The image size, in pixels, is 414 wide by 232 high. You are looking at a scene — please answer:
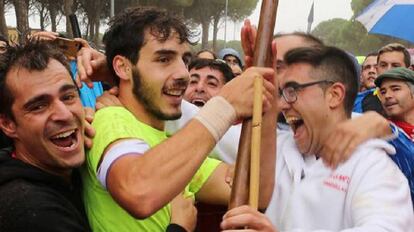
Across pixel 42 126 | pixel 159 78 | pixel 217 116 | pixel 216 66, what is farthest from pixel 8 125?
pixel 216 66

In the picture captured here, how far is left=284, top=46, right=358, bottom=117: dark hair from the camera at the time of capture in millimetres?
2314

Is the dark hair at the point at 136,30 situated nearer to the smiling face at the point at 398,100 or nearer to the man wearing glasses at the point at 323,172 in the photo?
the man wearing glasses at the point at 323,172

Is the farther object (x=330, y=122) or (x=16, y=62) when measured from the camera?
(x=330, y=122)

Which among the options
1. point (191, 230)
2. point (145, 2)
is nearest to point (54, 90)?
point (191, 230)

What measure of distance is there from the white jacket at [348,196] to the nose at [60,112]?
0.96m

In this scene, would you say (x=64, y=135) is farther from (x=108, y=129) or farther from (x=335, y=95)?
(x=335, y=95)

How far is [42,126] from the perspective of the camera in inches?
80.2

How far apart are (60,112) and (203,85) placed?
9.26ft

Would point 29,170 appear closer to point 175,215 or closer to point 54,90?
point 54,90

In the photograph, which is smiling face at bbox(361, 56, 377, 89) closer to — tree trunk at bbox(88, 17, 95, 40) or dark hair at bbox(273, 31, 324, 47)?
dark hair at bbox(273, 31, 324, 47)

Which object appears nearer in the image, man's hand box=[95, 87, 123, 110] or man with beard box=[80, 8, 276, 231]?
man with beard box=[80, 8, 276, 231]

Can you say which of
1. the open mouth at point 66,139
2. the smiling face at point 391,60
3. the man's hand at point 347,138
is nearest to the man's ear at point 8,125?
the open mouth at point 66,139

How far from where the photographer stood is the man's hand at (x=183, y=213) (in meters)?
2.13

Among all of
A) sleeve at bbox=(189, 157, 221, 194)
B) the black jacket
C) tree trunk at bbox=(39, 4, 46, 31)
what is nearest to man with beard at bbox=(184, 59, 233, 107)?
sleeve at bbox=(189, 157, 221, 194)
